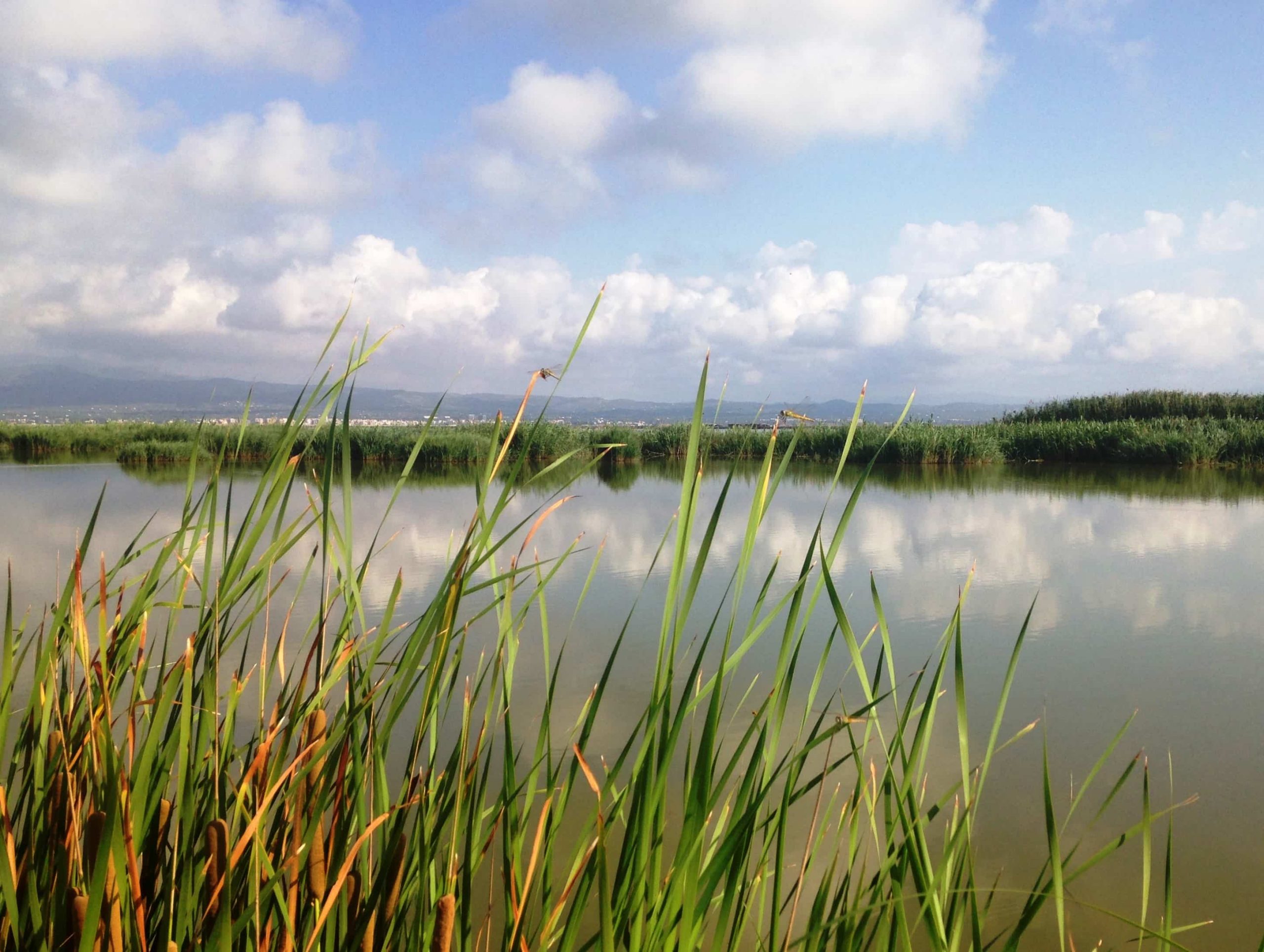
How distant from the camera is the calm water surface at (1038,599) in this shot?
1.70m

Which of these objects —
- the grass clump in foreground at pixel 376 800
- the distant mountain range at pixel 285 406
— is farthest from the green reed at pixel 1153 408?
the grass clump in foreground at pixel 376 800

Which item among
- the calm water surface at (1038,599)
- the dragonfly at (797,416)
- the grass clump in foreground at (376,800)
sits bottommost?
the calm water surface at (1038,599)

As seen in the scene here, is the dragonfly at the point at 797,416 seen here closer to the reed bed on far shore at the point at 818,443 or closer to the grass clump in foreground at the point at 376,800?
the grass clump in foreground at the point at 376,800

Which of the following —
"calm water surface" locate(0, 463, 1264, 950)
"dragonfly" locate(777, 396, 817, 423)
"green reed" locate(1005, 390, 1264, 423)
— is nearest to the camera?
A: "dragonfly" locate(777, 396, 817, 423)

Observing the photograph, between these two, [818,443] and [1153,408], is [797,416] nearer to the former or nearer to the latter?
[818,443]

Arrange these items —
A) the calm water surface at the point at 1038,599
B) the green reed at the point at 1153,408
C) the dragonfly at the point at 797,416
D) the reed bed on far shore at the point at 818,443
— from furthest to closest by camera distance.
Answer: the green reed at the point at 1153,408, the reed bed on far shore at the point at 818,443, the calm water surface at the point at 1038,599, the dragonfly at the point at 797,416

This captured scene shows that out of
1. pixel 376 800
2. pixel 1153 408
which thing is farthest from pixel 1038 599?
pixel 1153 408

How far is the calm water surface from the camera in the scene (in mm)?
1696

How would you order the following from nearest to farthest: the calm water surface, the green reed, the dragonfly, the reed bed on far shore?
the dragonfly < the calm water surface < the reed bed on far shore < the green reed

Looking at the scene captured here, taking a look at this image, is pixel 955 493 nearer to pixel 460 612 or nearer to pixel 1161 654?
pixel 1161 654

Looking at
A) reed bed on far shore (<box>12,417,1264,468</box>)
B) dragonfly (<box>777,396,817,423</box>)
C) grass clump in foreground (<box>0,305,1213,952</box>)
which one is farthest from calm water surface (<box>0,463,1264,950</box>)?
reed bed on far shore (<box>12,417,1264,468</box>)

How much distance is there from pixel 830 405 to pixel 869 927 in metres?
47.6

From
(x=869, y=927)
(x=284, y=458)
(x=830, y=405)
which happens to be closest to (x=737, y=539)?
(x=869, y=927)

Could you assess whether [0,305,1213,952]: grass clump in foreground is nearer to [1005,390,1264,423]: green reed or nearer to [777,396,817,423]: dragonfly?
[777,396,817,423]: dragonfly
